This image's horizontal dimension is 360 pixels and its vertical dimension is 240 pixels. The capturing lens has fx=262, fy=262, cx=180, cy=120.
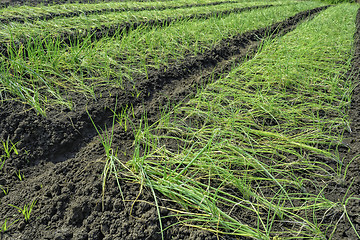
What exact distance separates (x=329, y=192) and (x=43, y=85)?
2273 millimetres

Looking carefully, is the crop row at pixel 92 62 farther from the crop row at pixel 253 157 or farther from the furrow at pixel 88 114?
the crop row at pixel 253 157

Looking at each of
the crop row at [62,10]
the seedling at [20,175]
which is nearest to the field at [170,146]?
the seedling at [20,175]

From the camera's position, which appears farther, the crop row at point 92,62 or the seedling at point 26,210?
the crop row at point 92,62

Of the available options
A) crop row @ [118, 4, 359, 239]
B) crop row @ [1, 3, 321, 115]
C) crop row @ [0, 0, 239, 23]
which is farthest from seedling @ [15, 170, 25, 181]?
crop row @ [0, 0, 239, 23]

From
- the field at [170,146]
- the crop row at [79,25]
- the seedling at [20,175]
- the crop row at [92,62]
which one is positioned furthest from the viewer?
the crop row at [79,25]

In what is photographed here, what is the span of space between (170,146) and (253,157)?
551 mm

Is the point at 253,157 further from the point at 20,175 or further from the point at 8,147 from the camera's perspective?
the point at 8,147

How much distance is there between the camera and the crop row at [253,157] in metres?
1.30

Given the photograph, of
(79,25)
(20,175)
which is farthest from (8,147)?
(79,25)

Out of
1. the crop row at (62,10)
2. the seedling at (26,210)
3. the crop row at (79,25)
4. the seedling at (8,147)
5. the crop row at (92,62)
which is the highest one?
the crop row at (62,10)

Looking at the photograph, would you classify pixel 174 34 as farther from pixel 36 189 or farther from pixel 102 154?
pixel 36 189

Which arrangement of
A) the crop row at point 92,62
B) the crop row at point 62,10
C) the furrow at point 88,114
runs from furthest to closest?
the crop row at point 62,10 → the crop row at point 92,62 → the furrow at point 88,114

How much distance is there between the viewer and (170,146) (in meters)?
1.78

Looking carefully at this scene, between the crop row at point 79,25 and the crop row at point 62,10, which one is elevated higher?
the crop row at point 62,10
